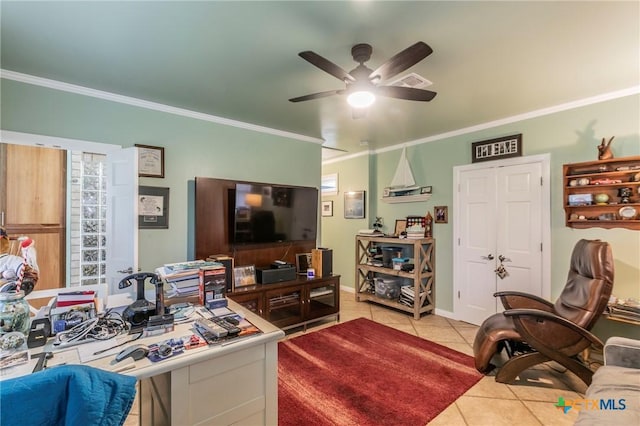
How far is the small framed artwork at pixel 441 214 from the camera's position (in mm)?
4188

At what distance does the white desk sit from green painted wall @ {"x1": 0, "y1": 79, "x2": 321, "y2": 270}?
199 centimetres

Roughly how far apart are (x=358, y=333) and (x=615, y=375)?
7.57 ft

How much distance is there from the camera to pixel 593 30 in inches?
74.6

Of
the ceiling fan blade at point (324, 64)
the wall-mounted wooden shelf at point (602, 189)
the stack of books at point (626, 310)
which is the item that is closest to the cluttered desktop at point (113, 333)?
the ceiling fan blade at point (324, 64)

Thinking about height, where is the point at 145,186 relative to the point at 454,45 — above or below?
below

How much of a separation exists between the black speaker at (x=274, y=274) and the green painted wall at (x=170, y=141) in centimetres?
85

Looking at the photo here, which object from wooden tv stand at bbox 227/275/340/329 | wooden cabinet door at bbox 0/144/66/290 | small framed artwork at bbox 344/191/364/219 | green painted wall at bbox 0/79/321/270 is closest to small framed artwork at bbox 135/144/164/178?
green painted wall at bbox 0/79/321/270

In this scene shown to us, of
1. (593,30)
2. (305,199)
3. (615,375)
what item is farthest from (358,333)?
(593,30)

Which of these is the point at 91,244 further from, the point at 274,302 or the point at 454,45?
the point at 454,45

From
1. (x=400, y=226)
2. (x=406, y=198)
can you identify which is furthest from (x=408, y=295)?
(x=406, y=198)

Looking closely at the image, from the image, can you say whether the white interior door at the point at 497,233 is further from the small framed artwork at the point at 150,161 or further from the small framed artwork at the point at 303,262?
the small framed artwork at the point at 150,161

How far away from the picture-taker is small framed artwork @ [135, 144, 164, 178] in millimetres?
3039

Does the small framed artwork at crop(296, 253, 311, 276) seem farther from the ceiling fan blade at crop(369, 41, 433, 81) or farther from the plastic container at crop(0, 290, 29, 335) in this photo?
the plastic container at crop(0, 290, 29, 335)

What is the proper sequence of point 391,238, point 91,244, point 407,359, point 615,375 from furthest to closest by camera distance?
point 391,238 < point 91,244 < point 407,359 < point 615,375
